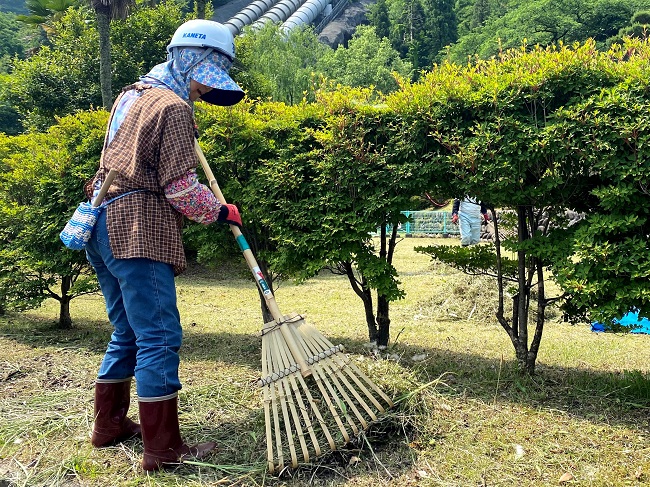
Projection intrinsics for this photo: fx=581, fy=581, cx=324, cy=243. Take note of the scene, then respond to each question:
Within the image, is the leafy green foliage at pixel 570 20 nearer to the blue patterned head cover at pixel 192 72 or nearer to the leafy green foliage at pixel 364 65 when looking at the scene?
the leafy green foliage at pixel 364 65

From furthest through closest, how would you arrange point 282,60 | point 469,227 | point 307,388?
1. point 282,60
2. point 469,227
3. point 307,388

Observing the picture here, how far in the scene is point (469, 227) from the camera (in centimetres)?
1307

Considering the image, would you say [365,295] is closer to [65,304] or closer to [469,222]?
[65,304]

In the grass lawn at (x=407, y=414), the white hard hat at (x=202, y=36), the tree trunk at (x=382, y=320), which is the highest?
the white hard hat at (x=202, y=36)

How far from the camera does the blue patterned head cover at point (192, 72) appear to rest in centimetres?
335

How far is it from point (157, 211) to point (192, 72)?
0.84 metres

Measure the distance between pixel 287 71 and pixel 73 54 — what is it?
23.5m

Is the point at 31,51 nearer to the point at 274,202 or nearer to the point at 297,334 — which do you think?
the point at 274,202

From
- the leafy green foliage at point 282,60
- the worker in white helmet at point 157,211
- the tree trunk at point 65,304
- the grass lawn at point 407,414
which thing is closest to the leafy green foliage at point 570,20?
the leafy green foliage at point 282,60

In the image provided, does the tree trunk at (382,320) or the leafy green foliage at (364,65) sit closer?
the tree trunk at (382,320)

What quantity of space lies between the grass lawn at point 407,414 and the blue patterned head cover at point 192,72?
2.09 metres

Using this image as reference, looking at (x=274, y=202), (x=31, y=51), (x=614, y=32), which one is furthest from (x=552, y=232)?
(x=614, y=32)

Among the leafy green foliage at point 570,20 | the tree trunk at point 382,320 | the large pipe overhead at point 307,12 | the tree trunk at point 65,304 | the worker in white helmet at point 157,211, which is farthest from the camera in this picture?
the large pipe overhead at point 307,12

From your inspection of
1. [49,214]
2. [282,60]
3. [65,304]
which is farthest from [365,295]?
[282,60]
